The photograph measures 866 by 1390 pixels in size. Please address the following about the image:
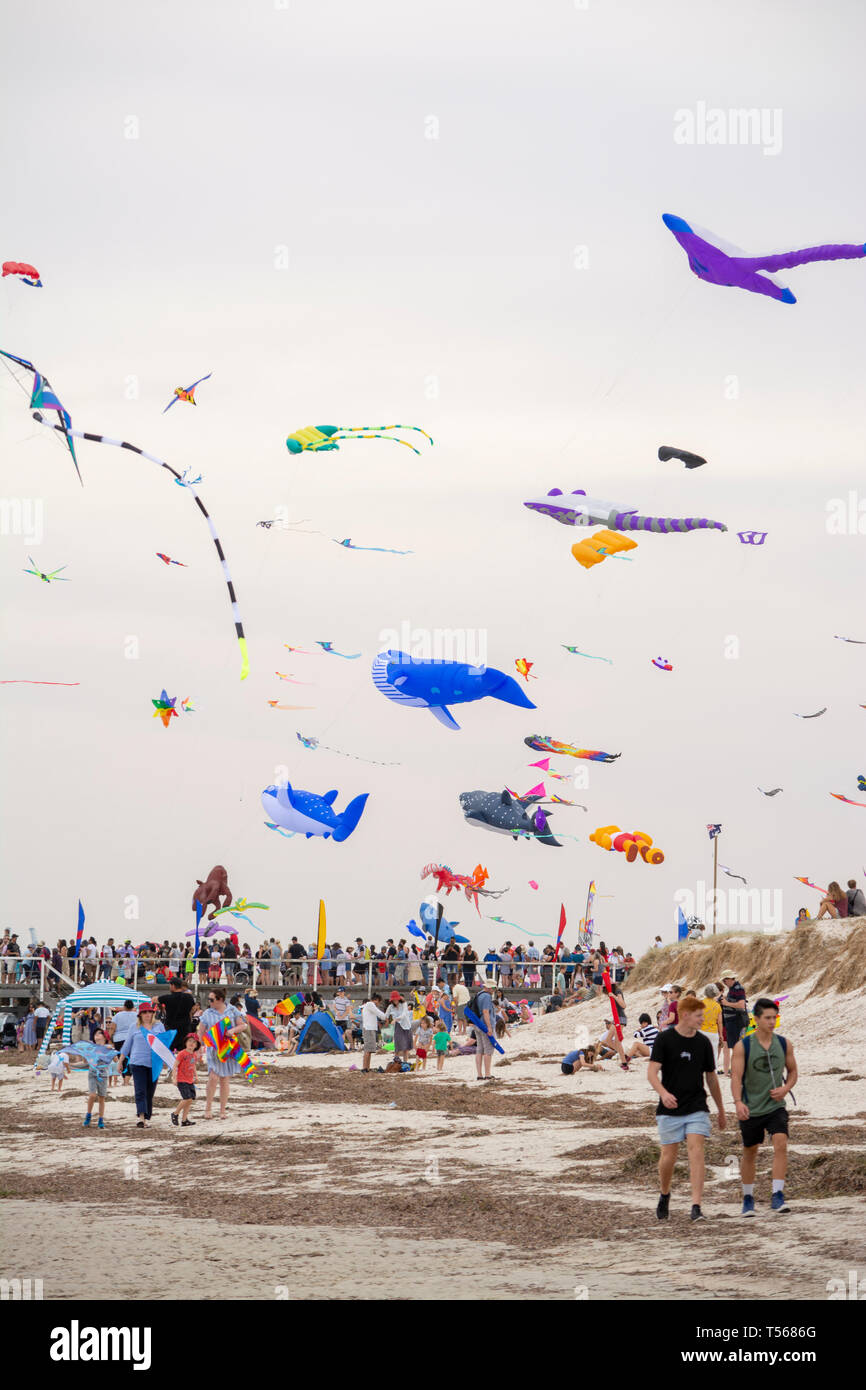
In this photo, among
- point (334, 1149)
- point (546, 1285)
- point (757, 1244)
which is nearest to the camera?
point (546, 1285)

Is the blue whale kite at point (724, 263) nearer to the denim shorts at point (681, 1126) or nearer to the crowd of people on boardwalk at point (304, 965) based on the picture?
the denim shorts at point (681, 1126)

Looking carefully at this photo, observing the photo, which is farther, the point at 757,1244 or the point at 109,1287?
the point at 757,1244

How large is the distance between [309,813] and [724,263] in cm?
1451

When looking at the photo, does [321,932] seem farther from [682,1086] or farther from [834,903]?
[682,1086]

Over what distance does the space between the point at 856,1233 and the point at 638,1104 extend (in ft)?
26.7

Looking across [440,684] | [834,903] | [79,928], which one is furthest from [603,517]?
[79,928]

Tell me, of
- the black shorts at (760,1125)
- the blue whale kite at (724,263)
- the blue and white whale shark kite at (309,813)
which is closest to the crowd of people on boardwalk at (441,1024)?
the black shorts at (760,1125)

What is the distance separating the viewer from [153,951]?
112 feet

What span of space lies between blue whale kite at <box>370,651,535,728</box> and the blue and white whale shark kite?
525cm

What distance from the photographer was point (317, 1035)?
2616cm

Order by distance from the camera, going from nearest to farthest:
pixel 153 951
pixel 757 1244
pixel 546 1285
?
pixel 546 1285 → pixel 757 1244 → pixel 153 951
